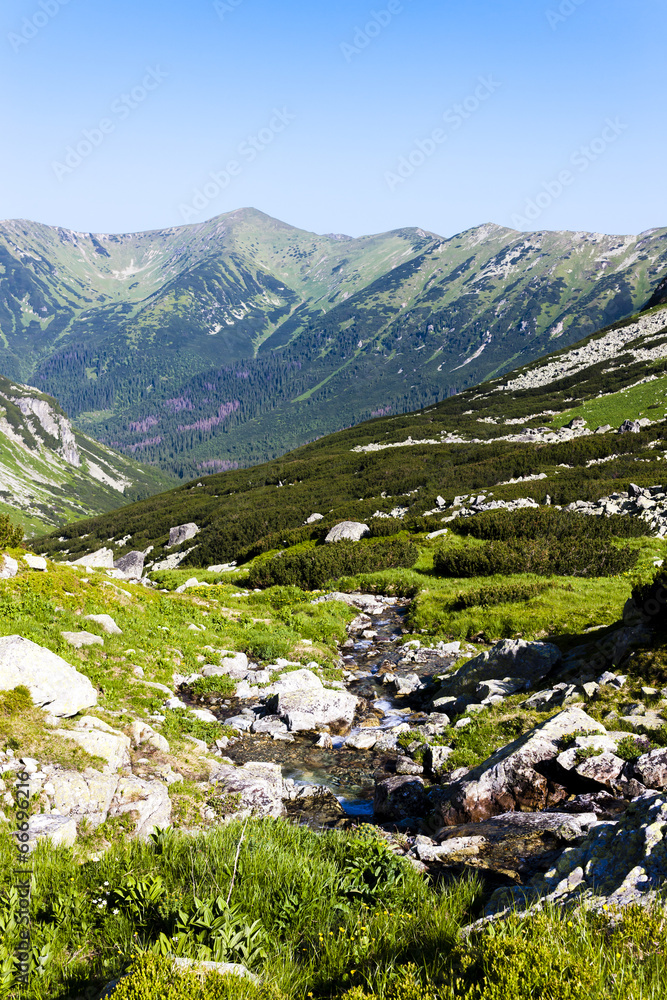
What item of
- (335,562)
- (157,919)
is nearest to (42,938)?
(157,919)

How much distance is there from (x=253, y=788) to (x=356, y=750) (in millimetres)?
3318

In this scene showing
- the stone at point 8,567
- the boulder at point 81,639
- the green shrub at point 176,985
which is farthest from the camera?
the stone at point 8,567

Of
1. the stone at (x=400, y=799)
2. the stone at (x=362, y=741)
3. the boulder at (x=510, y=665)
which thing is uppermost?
the stone at (x=400, y=799)

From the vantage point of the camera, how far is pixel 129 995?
348 cm

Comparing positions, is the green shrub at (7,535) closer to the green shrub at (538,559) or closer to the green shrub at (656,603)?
the green shrub at (538,559)

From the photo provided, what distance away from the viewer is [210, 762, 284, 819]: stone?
29.8 ft

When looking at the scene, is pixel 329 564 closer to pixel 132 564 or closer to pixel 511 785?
pixel 511 785

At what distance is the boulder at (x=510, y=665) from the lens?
43.1 feet

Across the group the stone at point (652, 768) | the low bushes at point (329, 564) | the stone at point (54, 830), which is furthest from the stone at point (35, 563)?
the stone at point (652, 768)

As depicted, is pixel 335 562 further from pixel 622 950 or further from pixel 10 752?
pixel 622 950

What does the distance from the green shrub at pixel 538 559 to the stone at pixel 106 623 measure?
16339 millimetres

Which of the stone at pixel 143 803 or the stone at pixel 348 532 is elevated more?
the stone at pixel 143 803

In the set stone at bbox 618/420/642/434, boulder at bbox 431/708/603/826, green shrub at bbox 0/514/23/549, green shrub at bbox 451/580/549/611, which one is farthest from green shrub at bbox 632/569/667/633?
stone at bbox 618/420/642/434

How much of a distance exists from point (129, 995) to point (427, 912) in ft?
8.44
